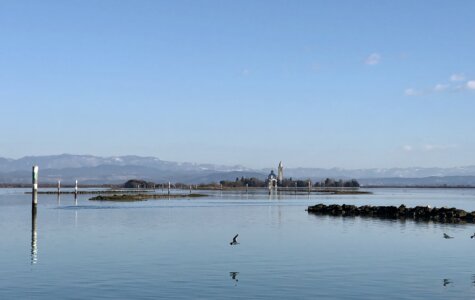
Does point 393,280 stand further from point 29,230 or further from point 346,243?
point 29,230

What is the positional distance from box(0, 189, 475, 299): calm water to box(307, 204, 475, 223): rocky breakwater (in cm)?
1428

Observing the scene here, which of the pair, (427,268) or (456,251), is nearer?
(427,268)

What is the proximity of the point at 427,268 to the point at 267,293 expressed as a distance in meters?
11.6

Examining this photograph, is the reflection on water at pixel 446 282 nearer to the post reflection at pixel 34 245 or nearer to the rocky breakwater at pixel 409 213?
the post reflection at pixel 34 245

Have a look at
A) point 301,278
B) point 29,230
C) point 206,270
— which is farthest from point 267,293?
point 29,230

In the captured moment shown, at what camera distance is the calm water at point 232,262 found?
28.0m

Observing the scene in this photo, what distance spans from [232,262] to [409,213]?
164 ft

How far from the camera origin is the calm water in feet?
92.0

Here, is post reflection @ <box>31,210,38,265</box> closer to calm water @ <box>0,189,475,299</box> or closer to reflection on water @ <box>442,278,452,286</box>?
calm water @ <box>0,189,475,299</box>

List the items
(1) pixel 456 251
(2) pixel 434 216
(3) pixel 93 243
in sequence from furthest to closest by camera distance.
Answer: (2) pixel 434 216 < (3) pixel 93 243 < (1) pixel 456 251

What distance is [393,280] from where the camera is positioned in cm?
3066

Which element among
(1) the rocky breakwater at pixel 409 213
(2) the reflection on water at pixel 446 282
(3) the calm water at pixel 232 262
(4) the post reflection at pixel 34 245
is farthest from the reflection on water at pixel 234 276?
(1) the rocky breakwater at pixel 409 213

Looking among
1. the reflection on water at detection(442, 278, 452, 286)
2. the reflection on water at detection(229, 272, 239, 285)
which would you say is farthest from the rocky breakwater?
the reflection on water at detection(229, 272, 239, 285)

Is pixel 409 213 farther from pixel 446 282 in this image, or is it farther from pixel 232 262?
pixel 446 282
